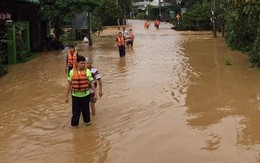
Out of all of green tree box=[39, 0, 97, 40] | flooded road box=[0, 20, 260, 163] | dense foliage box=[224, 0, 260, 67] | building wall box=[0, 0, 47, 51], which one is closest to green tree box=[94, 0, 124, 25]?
building wall box=[0, 0, 47, 51]

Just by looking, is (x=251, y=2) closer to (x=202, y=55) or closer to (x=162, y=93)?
(x=162, y=93)

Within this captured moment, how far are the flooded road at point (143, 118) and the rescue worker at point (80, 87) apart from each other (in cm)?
36

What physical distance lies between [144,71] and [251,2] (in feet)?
15.9

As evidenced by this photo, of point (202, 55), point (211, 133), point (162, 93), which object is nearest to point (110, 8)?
point (202, 55)

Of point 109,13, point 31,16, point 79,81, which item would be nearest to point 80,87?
point 79,81

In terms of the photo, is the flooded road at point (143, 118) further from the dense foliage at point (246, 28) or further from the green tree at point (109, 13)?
the green tree at point (109, 13)

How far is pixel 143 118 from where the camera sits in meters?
10.2

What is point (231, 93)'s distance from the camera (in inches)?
498

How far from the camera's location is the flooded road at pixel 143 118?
7868 mm

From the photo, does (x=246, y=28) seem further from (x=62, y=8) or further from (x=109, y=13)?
(x=109, y=13)

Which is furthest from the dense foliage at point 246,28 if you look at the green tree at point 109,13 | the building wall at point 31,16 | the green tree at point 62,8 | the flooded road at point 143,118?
the green tree at point 109,13

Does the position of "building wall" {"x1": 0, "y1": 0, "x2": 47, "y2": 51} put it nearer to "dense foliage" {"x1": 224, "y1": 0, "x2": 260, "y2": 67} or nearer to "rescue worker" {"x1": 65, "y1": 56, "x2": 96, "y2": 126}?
"dense foliage" {"x1": 224, "y1": 0, "x2": 260, "y2": 67}

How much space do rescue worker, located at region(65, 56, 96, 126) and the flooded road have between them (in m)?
0.36

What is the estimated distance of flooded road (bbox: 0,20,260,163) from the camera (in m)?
7.87
